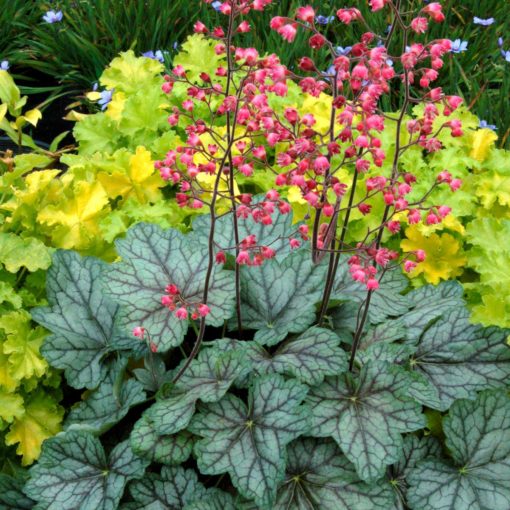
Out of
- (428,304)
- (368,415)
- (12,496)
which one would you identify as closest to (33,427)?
(12,496)

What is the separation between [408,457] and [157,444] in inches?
26.0

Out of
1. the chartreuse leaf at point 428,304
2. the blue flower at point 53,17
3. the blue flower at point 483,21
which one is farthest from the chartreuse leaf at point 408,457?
the blue flower at point 53,17

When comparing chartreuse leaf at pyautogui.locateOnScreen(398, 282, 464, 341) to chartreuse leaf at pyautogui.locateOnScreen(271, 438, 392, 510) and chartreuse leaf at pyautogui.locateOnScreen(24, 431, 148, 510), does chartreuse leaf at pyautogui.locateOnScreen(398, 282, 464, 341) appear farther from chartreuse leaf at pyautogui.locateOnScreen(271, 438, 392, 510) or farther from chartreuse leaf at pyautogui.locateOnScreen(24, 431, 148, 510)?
chartreuse leaf at pyautogui.locateOnScreen(24, 431, 148, 510)

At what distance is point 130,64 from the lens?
10.2 feet

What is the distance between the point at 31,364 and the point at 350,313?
→ 36.2 inches

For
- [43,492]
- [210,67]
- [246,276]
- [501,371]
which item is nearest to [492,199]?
[501,371]

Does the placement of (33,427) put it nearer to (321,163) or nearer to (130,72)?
(321,163)

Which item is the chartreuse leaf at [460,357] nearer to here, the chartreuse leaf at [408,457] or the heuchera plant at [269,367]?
the heuchera plant at [269,367]

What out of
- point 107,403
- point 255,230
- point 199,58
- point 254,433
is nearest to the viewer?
point 254,433

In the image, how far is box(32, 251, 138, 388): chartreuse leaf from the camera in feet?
7.02

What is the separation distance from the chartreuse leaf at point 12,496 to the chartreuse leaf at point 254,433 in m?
0.53

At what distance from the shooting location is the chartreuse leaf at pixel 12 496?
203cm

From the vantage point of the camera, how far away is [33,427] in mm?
2209

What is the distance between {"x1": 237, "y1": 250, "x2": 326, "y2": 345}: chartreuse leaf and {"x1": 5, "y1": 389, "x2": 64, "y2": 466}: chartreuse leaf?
645 mm
